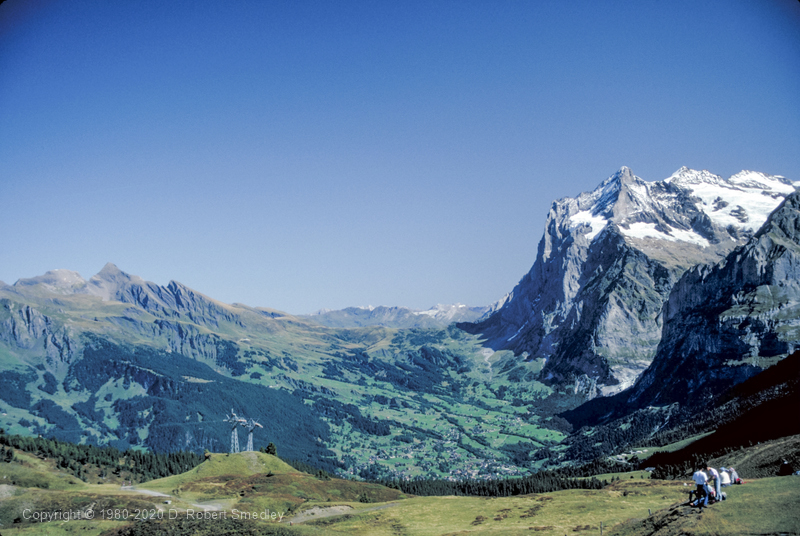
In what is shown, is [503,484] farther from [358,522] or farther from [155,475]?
[155,475]

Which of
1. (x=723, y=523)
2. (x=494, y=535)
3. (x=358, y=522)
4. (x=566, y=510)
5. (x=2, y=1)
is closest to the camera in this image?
(x=2, y=1)

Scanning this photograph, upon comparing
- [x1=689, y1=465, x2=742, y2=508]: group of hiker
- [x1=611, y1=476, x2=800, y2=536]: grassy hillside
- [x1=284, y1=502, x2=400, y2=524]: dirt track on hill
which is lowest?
[x1=284, y1=502, x2=400, y2=524]: dirt track on hill

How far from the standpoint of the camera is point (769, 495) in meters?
56.1

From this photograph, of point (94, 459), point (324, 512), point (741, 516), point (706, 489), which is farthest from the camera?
point (94, 459)

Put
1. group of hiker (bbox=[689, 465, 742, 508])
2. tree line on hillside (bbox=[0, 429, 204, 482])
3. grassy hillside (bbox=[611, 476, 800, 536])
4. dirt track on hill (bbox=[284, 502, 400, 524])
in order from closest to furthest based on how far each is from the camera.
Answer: grassy hillside (bbox=[611, 476, 800, 536]) < group of hiker (bbox=[689, 465, 742, 508]) < dirt track on hill (bbox=[284, 502, 400, 524]) < tree line on hillside (bbox=[0, 429, 204, 482])

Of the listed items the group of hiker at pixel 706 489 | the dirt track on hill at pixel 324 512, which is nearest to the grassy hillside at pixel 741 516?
the group of hiker at pixel 706 489

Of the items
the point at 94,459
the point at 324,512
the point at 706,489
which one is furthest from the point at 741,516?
the point at 94,459

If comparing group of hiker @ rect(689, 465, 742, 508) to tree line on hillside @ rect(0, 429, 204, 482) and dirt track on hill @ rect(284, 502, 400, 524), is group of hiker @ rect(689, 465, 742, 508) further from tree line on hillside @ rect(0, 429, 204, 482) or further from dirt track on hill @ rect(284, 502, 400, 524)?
tree line on hillside @ rect(0, 429, 204, 482)

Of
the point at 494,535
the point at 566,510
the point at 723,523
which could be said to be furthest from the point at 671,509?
the point at 566,510

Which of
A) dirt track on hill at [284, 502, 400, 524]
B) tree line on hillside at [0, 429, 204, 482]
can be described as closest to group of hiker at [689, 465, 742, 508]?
dirt track on hill at [284, 502, 400, 524]

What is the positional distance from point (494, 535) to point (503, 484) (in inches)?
4935

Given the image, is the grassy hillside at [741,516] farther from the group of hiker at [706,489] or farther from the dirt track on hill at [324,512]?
the dirt track on hill at [324,512]

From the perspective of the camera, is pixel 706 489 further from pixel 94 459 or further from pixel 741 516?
pixel 94 459

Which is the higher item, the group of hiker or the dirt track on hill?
the group of hiker
